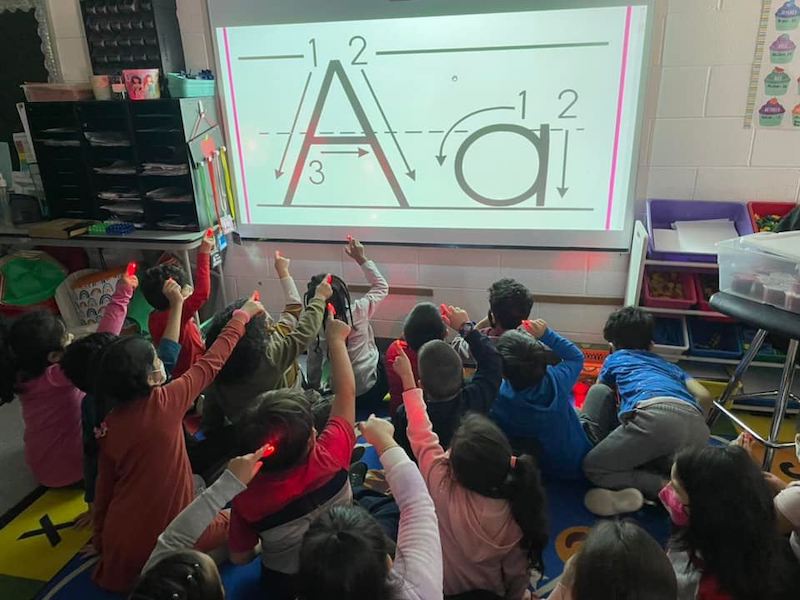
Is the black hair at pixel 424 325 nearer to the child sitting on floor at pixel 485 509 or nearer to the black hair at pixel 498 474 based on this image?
the child sitting on floor at pixel 485 509

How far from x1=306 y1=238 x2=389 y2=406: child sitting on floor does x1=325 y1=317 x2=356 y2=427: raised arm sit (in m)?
0.59

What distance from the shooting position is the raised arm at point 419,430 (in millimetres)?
1531

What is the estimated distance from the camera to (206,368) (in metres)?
1.71

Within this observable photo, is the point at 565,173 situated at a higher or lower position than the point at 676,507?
higher

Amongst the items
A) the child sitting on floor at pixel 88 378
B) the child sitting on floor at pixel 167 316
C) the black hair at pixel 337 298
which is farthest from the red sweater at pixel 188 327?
the black hair at pixel 337 298

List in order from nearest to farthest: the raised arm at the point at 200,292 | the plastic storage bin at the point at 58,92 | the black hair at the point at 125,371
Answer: the black hair at the point at 125,371 < the raised arm at the point at 200,292 < the plastic storage bin at the point at 58,92

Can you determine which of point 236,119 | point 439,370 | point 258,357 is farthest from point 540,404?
point 236,119

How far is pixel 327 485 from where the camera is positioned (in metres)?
1.48

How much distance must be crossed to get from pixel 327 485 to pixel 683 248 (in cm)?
189

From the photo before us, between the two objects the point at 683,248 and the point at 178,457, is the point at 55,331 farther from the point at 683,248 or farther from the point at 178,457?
the point at 683,248

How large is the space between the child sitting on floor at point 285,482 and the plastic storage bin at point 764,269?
1.44m

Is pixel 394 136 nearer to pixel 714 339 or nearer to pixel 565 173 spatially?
pixel 565 173

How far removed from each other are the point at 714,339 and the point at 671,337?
7.5 inches

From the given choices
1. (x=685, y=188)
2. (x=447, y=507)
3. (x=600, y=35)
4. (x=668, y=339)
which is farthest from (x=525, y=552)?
(x=600, y=35)
